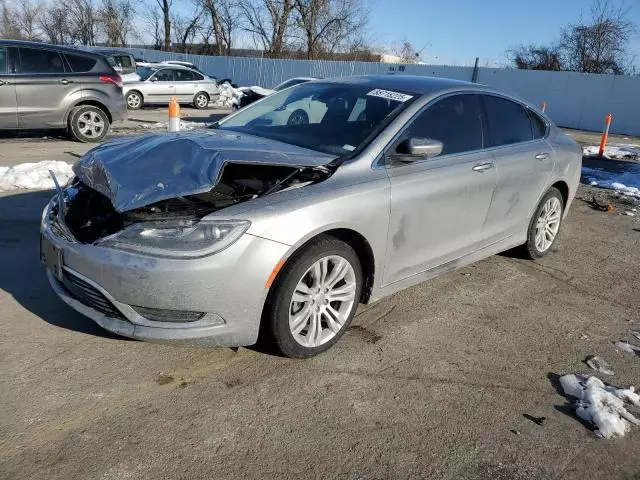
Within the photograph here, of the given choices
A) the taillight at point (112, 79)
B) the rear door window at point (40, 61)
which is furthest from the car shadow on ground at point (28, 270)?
the taillight at point (112, 79)

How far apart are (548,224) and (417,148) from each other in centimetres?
260

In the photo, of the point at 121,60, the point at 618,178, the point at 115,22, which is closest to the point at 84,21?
the point at 115,22

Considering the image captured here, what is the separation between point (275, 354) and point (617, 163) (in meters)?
11.9

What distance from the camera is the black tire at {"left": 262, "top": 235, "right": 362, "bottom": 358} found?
Answer: 9.98 feet

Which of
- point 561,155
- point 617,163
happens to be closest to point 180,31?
point 617,163

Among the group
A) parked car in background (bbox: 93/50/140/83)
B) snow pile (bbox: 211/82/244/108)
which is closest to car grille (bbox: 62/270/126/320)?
snow pile (bbox: 211/82/244/108)

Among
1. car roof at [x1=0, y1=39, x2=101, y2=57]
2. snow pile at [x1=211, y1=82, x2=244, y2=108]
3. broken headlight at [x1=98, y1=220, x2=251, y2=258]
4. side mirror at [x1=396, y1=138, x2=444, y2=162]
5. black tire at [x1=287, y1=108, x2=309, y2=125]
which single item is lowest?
snow pile at [x1=211, y1=82, x2=244, y2=108]

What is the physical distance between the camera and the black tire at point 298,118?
4.27m

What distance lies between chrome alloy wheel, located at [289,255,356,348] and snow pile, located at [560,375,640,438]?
138 cm

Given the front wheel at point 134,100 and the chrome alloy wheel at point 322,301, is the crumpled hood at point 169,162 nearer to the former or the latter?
the chrome alloy wheel at point 322,301

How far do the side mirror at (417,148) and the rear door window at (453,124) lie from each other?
8 centimetres

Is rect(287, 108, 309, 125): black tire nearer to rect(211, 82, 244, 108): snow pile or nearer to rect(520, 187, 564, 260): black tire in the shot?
rect(520, 187, 564, 260): black tire

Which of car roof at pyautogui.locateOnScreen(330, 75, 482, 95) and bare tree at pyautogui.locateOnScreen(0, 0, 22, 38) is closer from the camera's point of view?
car roof at pyautogui.locateOnScreen(330, 75, 482, 95)

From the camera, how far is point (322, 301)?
331 cm
